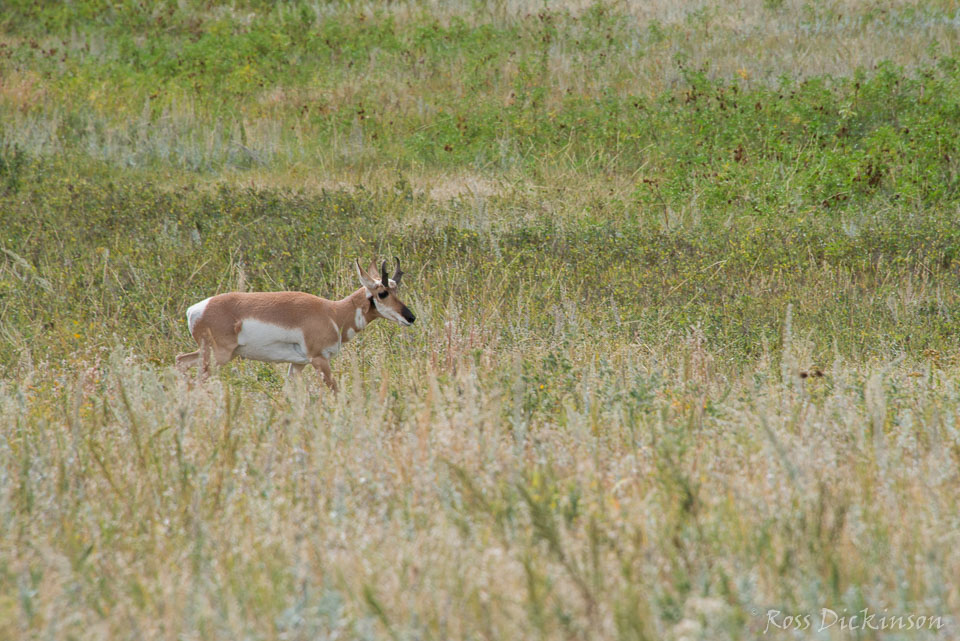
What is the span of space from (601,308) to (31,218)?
20.6ft

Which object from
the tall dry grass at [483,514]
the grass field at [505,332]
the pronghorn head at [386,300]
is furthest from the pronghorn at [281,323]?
the tall dry grass at [483,514]

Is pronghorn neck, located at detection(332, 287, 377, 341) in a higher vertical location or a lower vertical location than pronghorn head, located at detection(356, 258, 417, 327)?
lower

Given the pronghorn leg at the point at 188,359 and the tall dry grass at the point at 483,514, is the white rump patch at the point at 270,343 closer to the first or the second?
the pronghorn leg at the point at 188,359

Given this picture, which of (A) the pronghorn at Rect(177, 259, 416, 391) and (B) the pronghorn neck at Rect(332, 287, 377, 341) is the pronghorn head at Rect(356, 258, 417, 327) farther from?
(B) the pronghorn neck at Rect(332, 287, 377, 341)

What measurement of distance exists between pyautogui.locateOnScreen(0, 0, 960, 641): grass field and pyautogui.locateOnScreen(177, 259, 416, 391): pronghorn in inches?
8.6

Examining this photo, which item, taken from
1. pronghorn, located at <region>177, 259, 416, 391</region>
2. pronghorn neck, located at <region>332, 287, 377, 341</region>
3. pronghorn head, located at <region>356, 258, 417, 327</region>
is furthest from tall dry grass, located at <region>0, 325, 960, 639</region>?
pronghorn neck, located at <region>332, 287, 377, 341</region>

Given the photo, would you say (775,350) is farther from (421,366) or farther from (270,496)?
(270,496)

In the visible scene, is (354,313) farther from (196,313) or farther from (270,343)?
(196,313)

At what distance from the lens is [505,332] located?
6867 millimetres

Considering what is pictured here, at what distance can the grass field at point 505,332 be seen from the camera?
3035 mm

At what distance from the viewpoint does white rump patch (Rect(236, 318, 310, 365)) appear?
6.20 meters

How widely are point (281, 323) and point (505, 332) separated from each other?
1506mm

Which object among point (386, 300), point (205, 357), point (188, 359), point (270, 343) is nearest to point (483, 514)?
point (386, 300)

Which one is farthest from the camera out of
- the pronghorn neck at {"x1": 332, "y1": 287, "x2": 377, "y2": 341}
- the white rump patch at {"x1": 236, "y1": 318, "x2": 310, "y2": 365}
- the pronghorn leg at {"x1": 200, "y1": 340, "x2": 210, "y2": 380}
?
the pronghorn neck at {"x1": 332, "y1": 287, "x2": 377, "y2": 341}
